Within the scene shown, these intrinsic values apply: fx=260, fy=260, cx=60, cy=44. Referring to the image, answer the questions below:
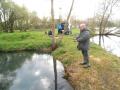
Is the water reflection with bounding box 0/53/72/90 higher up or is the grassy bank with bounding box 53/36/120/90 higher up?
the grassy bank with bounding box 53/36/120/90

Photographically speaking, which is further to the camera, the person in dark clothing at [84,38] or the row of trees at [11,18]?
the row of trees at [11,18]

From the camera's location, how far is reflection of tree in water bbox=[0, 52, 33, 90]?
13738 millimetres

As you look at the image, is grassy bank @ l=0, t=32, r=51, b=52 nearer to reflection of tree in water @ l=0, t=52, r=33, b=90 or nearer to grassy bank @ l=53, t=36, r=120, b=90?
reflection of tree in water @ l=0, t=52, r=33, b=90

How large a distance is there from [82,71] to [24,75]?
4192 mm

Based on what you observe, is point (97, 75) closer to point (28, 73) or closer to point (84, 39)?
point (84, 39)

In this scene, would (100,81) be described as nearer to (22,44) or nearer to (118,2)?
(22,44)

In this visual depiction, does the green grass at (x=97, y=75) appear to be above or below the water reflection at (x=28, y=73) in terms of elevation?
above

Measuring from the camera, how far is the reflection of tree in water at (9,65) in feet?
45.1

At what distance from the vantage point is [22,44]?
27.0 metres

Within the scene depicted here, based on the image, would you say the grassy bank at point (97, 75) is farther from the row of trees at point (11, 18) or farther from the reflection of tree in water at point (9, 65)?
the row of trees at point (11, 18)

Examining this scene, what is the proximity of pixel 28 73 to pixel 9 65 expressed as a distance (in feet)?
12.5

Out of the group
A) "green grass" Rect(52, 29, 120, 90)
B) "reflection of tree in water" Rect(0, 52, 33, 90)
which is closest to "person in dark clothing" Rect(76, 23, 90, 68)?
"green grass" Rect(52, 29, 120, 90)

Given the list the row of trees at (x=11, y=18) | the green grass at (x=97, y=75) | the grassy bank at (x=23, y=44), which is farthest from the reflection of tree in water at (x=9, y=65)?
the row of trees at (x=11, y=18)

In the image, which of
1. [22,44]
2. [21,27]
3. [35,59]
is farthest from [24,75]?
[21,27]
